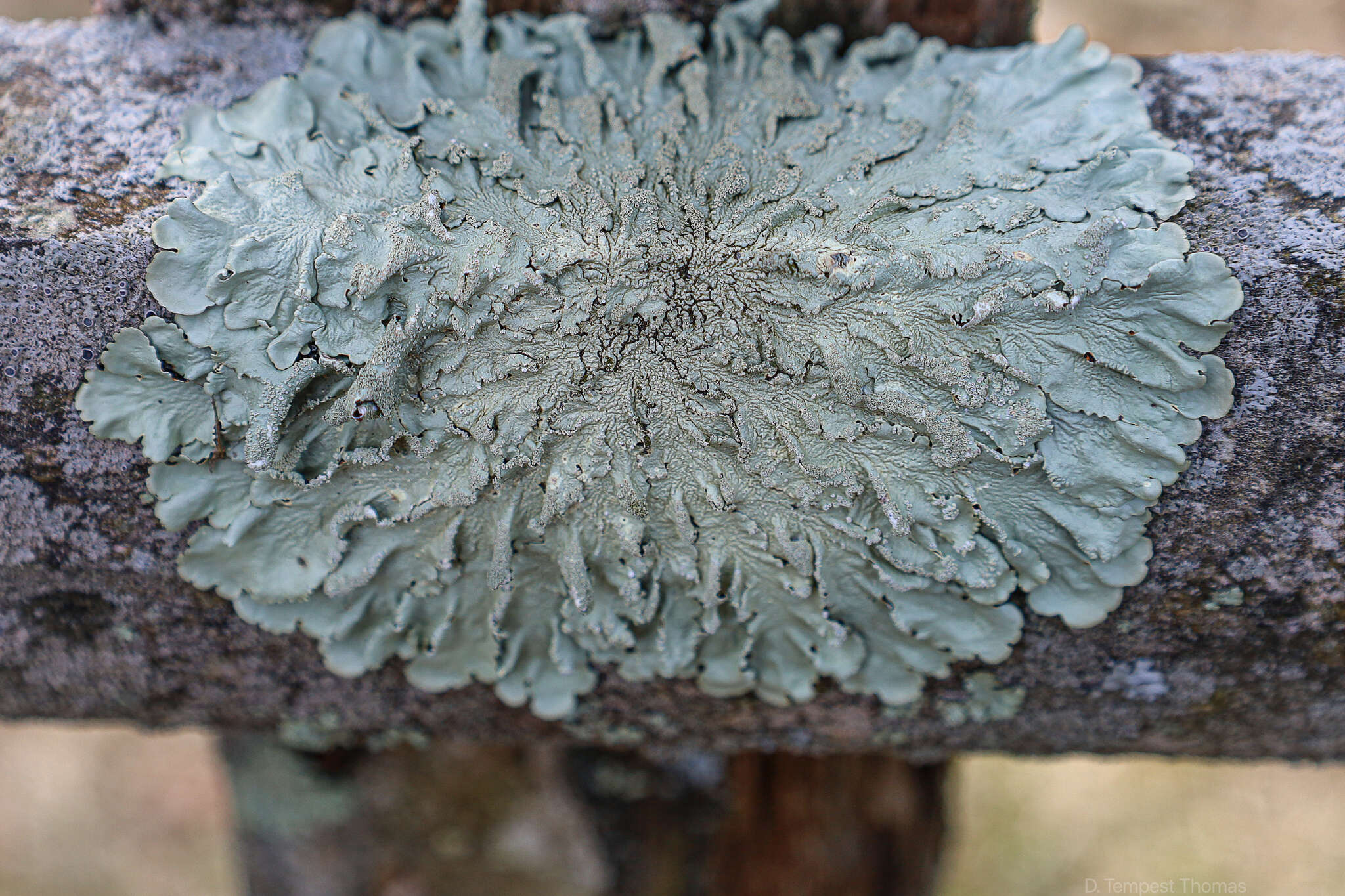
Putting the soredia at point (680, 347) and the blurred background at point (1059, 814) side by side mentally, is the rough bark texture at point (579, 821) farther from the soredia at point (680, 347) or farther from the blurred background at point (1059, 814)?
the blurred background at point (1059, 814)

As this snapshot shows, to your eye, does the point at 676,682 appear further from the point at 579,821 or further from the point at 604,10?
the point at 604,10

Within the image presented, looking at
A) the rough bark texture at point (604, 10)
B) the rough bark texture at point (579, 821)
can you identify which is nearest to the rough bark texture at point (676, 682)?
the rough bark texture at point (604, 10)

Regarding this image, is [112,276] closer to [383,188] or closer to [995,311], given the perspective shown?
[383,188]

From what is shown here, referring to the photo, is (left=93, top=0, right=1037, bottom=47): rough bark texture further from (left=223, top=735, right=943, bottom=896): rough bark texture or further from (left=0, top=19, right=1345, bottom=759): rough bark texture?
(left=223, top=735, right=943, bottom=896): rough bark texture

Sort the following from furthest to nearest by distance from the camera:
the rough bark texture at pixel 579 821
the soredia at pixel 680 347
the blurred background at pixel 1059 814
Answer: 1. the blurred background at pixel 1059 814
2. the rough bark texture at pixel 579 821
3. the soredia at pixel 680 347

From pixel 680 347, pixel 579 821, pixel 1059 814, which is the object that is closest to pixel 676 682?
pixel 680 347
